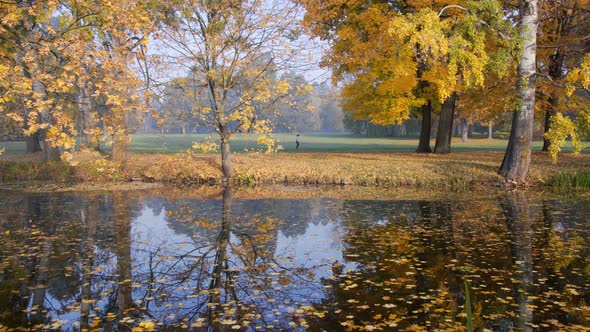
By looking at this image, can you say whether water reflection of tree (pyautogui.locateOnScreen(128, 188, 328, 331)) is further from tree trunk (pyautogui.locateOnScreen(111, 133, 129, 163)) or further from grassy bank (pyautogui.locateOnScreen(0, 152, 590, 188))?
tree trunk (pyautogui.locateOnScreen(111, 133, 129, 163))

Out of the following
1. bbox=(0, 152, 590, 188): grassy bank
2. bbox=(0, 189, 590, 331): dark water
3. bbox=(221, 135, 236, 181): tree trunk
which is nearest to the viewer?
bbox=(0, 189, 590, 331): dark water

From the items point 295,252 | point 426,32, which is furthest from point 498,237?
point 426,32

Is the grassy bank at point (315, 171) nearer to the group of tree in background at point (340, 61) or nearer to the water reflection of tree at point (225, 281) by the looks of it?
the group of tree in background at point (340, 61)

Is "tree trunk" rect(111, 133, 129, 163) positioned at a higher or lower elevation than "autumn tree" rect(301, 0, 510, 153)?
lower

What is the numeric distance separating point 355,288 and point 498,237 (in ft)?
16.4

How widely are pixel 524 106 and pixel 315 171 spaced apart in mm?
8579

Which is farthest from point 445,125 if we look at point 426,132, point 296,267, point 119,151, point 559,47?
point 296,267

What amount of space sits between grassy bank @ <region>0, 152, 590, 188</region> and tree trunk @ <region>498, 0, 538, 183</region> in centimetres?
75

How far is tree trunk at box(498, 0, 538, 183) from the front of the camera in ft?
58.5

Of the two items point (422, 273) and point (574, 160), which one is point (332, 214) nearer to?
point (422, 273)

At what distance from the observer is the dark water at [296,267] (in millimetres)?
6426

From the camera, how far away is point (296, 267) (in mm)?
8922

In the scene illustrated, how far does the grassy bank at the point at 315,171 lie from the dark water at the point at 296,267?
507cm

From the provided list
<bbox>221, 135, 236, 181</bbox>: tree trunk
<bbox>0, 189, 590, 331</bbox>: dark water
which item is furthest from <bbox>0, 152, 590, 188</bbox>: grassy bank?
<bbox>0, 189, 590, 331</bbox>: dark water
